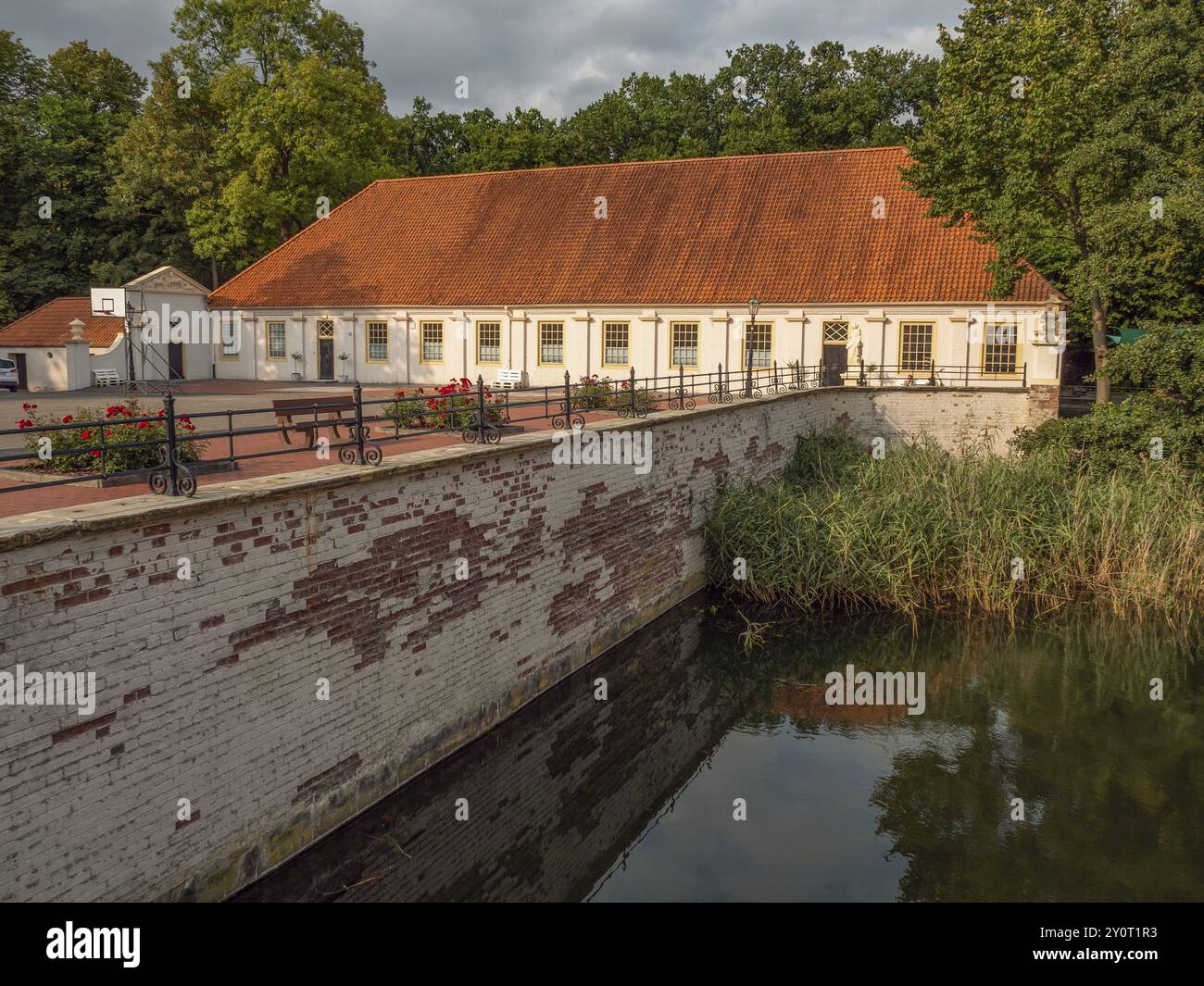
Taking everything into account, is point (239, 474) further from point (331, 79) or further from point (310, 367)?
point (331, 79)

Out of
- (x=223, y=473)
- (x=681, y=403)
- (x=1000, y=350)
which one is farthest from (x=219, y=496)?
(x=1000, y=350)

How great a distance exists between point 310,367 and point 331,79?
36.9 ft

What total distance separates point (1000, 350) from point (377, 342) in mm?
19506

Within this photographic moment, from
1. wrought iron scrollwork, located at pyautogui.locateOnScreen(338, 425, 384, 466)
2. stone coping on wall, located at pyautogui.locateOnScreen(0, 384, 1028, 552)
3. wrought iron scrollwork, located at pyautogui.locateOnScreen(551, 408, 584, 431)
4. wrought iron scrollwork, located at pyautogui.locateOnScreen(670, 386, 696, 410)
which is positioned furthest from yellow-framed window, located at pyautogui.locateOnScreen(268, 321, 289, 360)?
wrought iron scrollwork, located at pyautogui.locateOnScreen(338, 425, 384, 466)

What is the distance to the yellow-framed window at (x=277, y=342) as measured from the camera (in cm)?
3462

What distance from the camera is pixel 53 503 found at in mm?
8328

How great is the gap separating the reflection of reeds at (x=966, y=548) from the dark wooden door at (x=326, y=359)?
19779 mm

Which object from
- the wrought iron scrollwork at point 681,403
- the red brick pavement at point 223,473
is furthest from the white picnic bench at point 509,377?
the red brick pavement at point 223,473

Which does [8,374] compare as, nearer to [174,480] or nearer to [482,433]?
[482,433]

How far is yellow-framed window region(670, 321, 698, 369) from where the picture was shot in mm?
30297

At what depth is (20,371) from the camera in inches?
1181

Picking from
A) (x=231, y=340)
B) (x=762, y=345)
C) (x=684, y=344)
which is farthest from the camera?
(x=231, y=340)

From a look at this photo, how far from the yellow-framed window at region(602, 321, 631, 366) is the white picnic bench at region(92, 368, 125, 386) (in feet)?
47.3
